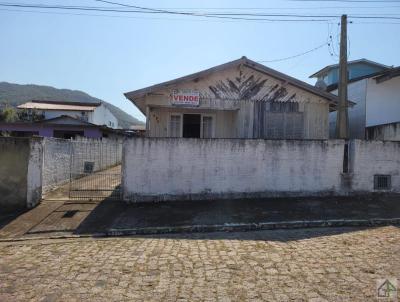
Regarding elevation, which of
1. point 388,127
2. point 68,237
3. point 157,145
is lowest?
point 68,237

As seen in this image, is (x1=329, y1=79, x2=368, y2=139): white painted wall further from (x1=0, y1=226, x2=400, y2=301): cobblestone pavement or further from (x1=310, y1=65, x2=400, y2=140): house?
(x1=0, y1=226, x2=400, y2=301): cobblestone pavement

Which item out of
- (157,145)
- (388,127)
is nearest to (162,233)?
(157,145)

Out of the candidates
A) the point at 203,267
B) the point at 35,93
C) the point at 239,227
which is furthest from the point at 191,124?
the point at 35,93

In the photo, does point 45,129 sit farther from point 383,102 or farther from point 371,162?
point 371,162

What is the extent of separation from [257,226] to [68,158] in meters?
8.81

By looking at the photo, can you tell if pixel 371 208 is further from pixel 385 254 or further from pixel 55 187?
pixel 55 187

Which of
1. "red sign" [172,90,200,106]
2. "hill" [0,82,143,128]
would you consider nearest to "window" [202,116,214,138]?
"red sign" [172,90,200,106]

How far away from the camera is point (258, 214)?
29.9 ft

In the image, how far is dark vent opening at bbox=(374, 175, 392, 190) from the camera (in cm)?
1157

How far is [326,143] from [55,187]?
30.7 feet

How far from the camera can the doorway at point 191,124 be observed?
14508mm

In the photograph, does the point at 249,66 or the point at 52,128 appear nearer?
the point at 249,66

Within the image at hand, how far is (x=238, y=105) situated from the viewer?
540 inches

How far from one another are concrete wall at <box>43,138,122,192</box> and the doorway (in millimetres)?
4525
